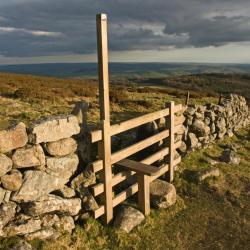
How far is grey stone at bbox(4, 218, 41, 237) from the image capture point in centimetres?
685

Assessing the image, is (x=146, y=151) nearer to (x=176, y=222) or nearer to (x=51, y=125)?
(x=176, y=222)

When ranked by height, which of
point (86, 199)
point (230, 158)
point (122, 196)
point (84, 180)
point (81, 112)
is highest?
point (81, 112)

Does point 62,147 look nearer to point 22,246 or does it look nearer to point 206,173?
point 22,246

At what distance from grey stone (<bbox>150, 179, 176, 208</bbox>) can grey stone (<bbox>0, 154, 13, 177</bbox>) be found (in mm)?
4765

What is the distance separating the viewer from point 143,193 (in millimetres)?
9078

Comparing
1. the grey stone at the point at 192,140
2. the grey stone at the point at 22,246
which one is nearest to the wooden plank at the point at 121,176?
the grey stone at the point at 22,246

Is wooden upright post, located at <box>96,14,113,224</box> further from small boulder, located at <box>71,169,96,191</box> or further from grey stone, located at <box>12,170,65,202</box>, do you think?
grey stone, located at <box>12,170,65,202</box>

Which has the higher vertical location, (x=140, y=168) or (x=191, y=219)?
(x=140, y=168)

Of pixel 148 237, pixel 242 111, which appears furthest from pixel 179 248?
pixel 242 111

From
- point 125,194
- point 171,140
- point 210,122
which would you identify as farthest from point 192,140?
point 125,194

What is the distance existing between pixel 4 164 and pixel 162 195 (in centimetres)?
507

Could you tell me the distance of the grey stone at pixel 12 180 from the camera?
6898 mm

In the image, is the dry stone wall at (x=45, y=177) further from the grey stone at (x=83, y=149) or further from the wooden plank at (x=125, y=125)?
the wooden plank at (x=125, y=125)

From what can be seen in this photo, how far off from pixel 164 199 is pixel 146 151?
258 cm
